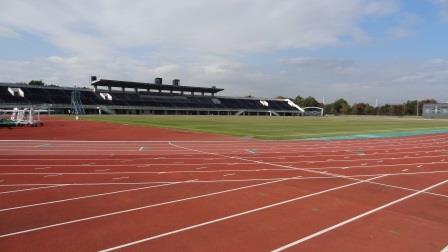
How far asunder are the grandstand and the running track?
6624cm

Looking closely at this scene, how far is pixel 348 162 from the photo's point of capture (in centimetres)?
1619

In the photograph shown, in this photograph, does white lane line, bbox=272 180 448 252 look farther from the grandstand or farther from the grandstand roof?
the grandstand roof

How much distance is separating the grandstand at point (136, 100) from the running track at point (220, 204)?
6624 cm

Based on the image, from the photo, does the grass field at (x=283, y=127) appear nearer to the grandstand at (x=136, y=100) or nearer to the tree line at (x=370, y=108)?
the grandstand at (x=136, y=100)

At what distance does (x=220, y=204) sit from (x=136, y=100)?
98920mm

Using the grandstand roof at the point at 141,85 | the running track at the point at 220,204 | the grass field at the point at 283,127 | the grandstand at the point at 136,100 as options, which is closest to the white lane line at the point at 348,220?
the running track at the point at 220,204

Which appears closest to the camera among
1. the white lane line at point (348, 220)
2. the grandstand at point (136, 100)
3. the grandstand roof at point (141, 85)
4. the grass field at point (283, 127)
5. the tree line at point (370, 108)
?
the white lane line at point (348, 220)

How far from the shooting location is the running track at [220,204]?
6.57 metres

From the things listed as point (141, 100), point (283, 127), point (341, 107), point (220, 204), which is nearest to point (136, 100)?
point (141, 100)

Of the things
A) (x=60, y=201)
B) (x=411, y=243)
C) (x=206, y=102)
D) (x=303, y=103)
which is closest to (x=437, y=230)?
(x=411, y=243)

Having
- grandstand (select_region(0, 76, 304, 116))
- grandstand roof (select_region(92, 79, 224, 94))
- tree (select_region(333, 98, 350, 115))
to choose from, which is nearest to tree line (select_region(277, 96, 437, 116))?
tree (select_region(333, 98, 350, 115))

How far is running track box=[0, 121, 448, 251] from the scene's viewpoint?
657 centimetres

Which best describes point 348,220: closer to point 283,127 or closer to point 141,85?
point 283,127

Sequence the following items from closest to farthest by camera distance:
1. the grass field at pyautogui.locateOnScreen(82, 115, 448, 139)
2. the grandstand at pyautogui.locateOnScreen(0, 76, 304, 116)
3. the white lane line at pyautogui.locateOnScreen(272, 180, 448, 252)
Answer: the white lane line at pyautogui.locateOnScreen(272, 180, 448, 252) < the grass field at pyautogui.locateOnScreen(82, 115, 448, 139) < the grandstand at pyautogui.locateOnScreen(0, 76, 304, 116)
